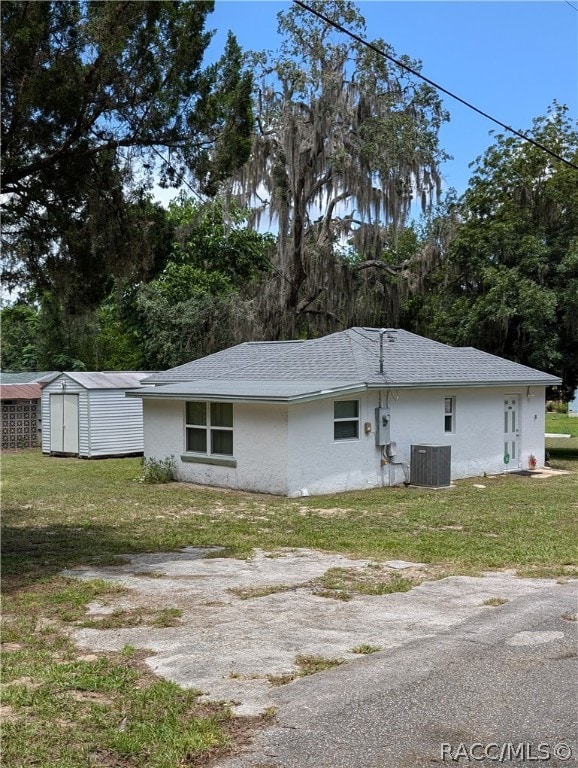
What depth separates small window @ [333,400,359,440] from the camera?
17.4 meters

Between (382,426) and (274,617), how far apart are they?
1127cm

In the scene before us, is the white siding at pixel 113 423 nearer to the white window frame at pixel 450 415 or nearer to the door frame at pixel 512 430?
the white window frame at pixel 450 415

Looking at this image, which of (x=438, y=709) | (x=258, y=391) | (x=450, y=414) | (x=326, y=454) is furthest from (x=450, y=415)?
(x=438, y=709)

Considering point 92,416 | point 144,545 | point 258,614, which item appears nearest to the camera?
point 258,614

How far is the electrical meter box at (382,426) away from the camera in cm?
1789

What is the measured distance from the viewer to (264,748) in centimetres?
418

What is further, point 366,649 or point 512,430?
point 512,430

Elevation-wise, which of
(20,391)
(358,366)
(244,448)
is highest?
(358,366)

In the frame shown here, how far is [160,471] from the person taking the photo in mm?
18719

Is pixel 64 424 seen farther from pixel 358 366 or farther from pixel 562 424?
pixel 562 424

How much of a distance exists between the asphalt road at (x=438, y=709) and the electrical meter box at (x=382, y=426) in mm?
11789

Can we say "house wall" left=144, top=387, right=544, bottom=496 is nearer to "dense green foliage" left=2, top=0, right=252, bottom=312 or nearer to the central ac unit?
the central ac unit

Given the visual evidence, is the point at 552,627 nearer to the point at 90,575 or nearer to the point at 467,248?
the point at 90,575

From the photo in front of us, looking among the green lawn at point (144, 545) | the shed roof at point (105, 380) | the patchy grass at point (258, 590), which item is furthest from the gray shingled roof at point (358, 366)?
the patchy grass at point (258, 590)
